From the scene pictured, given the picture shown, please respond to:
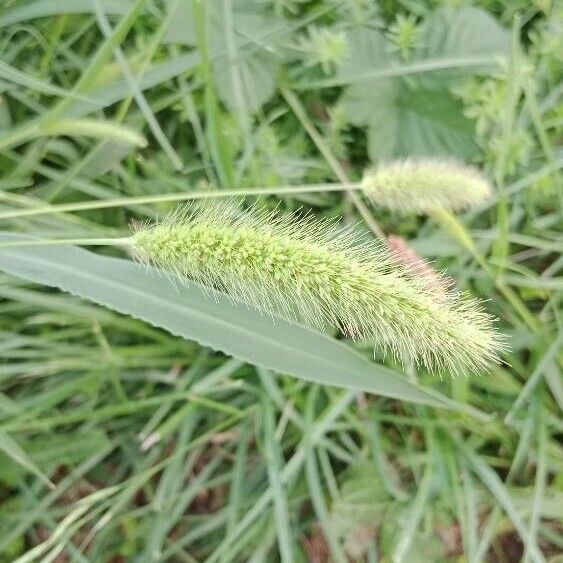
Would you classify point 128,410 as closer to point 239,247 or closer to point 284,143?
point 284,143

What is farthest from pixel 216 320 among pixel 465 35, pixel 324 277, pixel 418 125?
pixel 465 35

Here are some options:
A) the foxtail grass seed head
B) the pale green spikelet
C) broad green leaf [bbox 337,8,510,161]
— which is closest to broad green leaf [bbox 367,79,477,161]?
broad green leaf [bbox 337,8,510,161]

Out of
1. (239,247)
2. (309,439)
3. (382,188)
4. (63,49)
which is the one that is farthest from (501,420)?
(63,49)

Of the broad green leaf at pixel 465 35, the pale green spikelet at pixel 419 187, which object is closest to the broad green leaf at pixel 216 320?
the pale green spikelet at pixel 419 187

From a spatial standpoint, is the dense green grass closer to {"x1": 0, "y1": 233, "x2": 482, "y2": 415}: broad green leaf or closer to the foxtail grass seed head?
{"x1": 0, "y1": 233, "x2": 482, "y2": 415}: broad green leaf

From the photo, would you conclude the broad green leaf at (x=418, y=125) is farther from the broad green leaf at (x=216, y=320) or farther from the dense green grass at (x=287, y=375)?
the broad green leaf at (x=216, y=320)

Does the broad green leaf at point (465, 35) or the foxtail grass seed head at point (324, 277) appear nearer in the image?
the foxtail grass seed head at point (324, 277)

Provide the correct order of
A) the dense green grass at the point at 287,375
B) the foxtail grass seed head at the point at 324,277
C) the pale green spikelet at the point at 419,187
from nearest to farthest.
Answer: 1. the foxtail grass seed head at the point at 324,277
2. the pale green spikelet at the point at 419,187
3. the dense green grass at the point at 287,375
